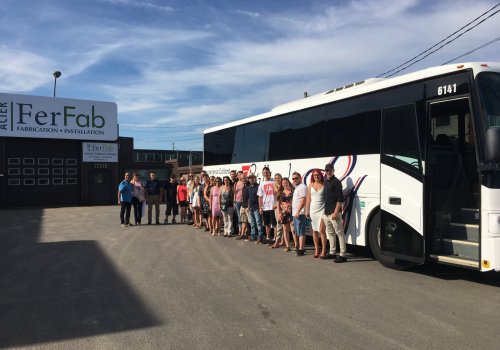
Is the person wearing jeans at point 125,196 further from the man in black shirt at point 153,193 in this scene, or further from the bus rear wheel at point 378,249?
the bus rear wheel at point 378,249

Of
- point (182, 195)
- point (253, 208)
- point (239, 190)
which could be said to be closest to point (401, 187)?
point (253, 208)

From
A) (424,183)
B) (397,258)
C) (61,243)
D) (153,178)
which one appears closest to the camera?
(424,183)

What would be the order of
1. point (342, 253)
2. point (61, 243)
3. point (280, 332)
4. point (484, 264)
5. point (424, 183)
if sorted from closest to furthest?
point (280, 332), point (484, 264), point (424, 183), point (342, 253), point (61, 243)

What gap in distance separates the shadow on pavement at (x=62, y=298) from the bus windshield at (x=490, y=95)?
5458 millimetres

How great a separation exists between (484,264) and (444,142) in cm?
250

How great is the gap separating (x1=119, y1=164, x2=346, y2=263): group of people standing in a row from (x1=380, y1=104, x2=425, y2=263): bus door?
1039 millimetres

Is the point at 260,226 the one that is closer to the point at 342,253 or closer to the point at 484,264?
the point at 342,253

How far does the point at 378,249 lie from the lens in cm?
860

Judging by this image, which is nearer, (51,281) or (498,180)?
(498,180)

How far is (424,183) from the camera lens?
7.41m

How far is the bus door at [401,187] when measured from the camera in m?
7.51

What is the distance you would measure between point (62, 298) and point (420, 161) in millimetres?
5904

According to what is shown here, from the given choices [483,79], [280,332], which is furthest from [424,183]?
[280,332]

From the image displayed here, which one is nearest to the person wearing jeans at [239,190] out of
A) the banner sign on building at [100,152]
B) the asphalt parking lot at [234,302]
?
the asphalt parking lot at [234,302]
